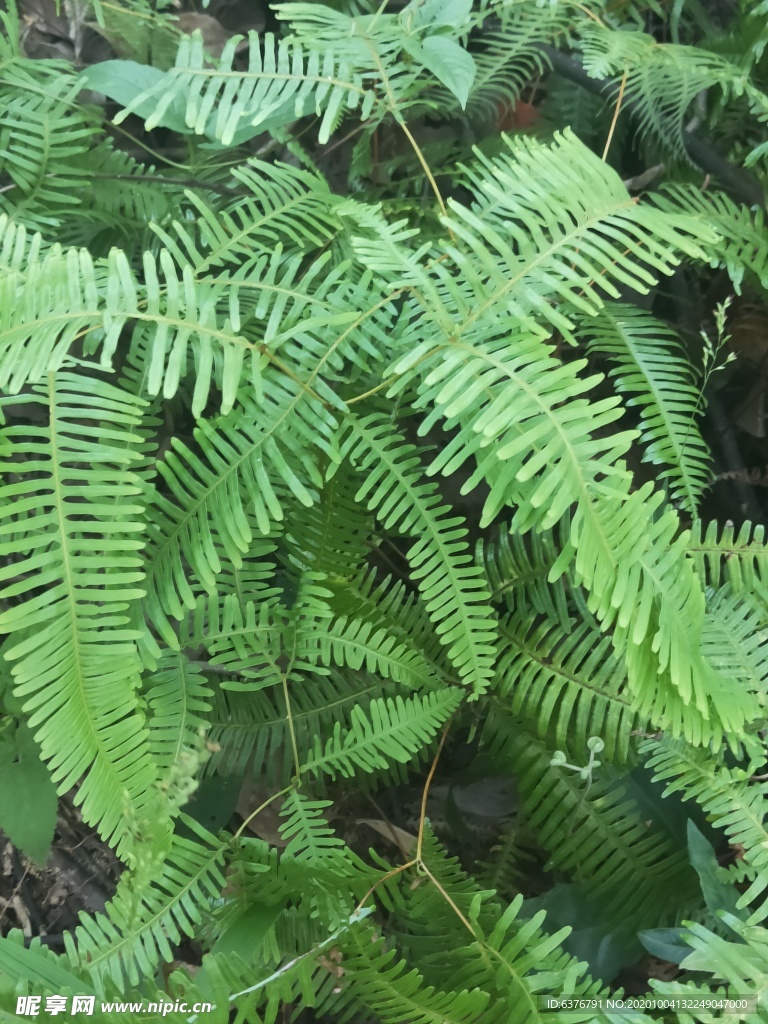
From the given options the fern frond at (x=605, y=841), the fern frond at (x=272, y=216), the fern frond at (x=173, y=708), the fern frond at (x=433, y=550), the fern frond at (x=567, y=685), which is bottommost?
the fern frond at (x=605, y=841)

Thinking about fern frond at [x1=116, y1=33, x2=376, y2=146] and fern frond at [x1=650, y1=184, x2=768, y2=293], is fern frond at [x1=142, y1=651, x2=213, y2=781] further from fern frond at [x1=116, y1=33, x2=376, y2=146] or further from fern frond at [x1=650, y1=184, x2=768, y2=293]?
fern frond at [x1=650, y1=184, x2=768, y2=293]

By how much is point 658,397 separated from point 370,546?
47 cm

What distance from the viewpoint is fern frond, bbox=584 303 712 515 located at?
3.13 ft

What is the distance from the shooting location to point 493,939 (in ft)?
2.32

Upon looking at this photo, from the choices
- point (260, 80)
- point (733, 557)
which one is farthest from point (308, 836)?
point (260, 80)

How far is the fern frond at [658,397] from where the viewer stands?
953mm

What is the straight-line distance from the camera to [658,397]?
3.17ft

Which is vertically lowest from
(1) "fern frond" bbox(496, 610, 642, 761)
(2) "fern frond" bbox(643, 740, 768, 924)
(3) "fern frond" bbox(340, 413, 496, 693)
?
(2) "fern frond" bbox(643, 740, 768, 924)

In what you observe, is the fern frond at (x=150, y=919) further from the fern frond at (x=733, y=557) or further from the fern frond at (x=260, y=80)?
the fern frond at (x=260, y=80)

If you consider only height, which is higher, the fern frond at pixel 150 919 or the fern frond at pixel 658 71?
the fern frond at pixel 658 71

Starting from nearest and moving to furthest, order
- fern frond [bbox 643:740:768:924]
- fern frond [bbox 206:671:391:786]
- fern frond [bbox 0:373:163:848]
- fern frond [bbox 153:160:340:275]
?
fern frond [bbox 0:373:163:848] < fern frond [bbox 643:740:768:924] < fern frond [bbox 153:160:340:275] < fern frond [bbox 206:671:391:786]

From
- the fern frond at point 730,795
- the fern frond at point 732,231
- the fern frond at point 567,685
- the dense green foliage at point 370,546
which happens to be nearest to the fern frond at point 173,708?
the dense green foliage at point 370,546

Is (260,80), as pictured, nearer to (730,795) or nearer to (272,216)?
(272,216)

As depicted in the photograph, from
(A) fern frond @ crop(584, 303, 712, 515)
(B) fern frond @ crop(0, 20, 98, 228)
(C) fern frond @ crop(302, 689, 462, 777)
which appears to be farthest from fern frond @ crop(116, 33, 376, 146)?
(C) fern frond @ crop(302, 689, 462, 777)
